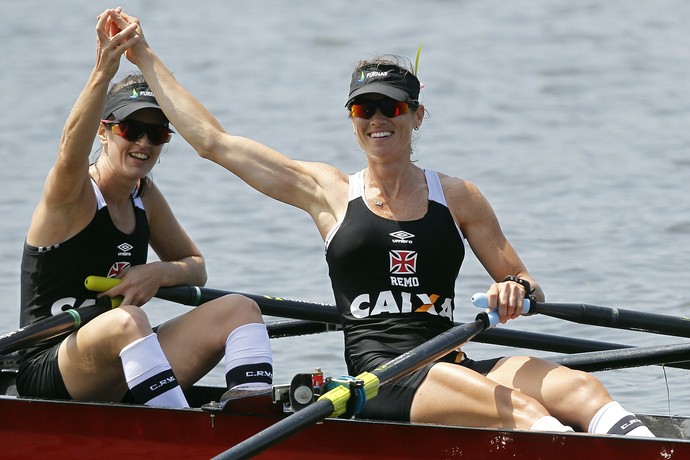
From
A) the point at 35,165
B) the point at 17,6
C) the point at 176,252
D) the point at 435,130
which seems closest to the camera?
the point at 176,252

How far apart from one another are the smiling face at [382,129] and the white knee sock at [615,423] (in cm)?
124

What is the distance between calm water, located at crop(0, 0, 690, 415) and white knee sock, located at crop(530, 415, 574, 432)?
5.90 ft

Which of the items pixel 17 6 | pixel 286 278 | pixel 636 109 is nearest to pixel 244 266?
pixel 286 278

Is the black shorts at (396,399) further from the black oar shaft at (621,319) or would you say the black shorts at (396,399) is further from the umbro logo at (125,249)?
the umbro logo at (125,249)

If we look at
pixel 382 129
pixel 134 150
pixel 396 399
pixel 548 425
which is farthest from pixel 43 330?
pixel 548 425

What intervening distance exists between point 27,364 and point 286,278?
12.7 feet

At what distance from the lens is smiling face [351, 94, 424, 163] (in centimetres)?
482

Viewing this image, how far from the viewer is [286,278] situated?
8812mm

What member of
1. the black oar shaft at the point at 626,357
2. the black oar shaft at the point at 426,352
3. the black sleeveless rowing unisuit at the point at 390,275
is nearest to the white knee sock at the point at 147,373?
the black sleeveless rowing unisuit at the point at 390,275

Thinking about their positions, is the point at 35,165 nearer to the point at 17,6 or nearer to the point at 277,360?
the point at 277,360

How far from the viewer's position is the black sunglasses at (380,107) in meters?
4.82

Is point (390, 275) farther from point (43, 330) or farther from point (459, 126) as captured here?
point (459, 126)

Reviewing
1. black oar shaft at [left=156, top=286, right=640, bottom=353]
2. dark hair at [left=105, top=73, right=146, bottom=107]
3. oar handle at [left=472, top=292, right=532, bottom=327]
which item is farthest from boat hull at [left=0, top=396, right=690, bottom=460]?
dark hair at [left=105, top=73, right=146, bottom=107]

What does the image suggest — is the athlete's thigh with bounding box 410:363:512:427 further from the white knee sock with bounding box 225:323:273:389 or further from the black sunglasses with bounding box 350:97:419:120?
the black sunglasses with bounding box 350:97:419:120
